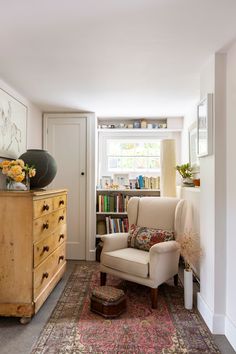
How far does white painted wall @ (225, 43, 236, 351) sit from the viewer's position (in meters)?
1.85

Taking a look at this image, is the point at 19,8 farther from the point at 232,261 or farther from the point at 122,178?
the point at 122,178

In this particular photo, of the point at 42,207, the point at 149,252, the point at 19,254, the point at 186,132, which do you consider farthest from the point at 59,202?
the point at 186,132

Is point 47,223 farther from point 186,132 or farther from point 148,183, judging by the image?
point 186,132

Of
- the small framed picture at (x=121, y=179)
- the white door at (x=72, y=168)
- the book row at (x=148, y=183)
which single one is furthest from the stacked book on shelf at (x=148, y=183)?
the white door at (x=72, y=168)

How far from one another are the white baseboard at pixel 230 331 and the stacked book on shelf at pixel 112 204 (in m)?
2.12

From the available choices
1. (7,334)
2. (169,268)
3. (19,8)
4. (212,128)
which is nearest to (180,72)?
(212,128)

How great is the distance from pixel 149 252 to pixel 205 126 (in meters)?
1.30

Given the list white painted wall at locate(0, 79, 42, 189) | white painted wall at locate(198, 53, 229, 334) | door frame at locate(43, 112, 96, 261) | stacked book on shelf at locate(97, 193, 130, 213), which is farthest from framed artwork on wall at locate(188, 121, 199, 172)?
white painted wall at locate(0, 79, 42, 189)

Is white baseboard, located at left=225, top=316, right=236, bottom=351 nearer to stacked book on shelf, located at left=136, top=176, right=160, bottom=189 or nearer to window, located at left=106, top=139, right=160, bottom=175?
stacked book on shelf, located at left=136, top=176, right=160, bottom=189

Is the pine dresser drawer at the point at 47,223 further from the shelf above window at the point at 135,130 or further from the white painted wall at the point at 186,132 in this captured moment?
the white painted wall at the point at 186,132

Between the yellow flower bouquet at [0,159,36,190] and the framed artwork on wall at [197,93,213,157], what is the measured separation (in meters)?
1.60

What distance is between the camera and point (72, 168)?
375cm

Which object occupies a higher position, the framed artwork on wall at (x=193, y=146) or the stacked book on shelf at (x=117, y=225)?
the framed artwork on wall at (x=193, y=146)

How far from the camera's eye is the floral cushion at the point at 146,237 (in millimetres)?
2719
